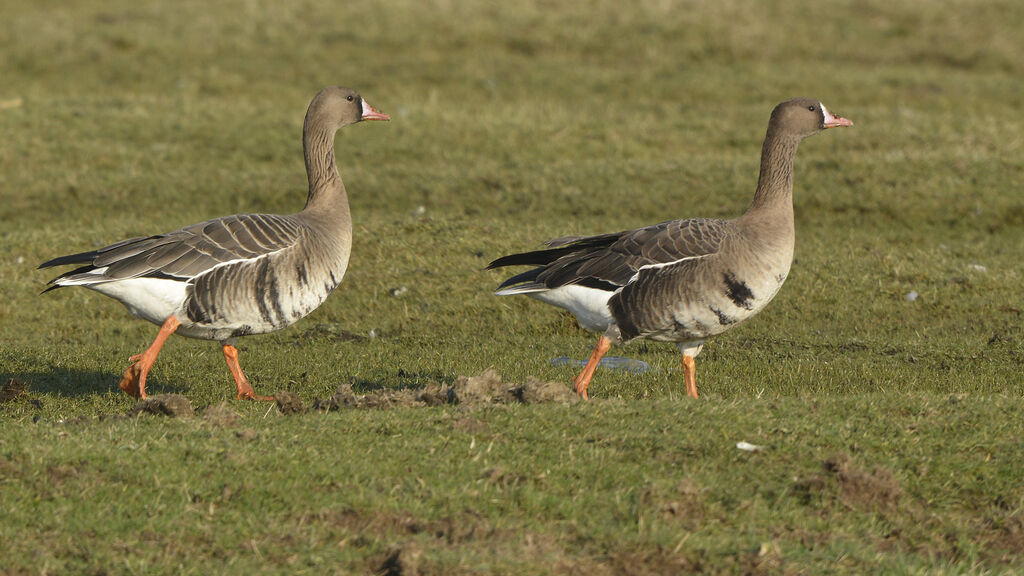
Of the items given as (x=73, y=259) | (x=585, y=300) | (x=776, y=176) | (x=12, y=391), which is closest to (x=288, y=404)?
(x=73, y=259)

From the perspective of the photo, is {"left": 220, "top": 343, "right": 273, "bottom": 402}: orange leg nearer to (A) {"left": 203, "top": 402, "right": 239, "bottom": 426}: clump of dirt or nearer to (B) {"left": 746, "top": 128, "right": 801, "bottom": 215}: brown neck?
(A) {"left": 203, "top": 402, "right": 239, "bottom": 426}: clump of dirt

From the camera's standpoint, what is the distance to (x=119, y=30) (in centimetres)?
3025

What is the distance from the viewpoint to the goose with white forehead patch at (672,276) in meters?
9.80

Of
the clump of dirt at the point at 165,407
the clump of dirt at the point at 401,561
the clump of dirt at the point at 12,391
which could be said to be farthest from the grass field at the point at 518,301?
the clump of dirt at the point at 12,391

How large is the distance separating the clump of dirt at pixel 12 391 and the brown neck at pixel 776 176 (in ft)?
22.1

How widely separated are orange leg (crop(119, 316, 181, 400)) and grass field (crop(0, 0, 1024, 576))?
0.24 meters

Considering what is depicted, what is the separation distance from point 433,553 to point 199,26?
27382 millimetres

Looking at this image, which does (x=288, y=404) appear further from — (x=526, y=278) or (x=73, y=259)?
(x=526, y=278)

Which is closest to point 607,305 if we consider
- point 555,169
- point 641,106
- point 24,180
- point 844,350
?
point 844,350

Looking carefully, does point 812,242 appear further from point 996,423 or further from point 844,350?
point 996,423

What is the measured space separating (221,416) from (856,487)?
4.38 metres

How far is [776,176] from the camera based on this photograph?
10742 mm

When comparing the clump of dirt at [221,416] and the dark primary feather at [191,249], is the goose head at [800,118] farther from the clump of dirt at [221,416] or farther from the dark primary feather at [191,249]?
the clump of dirt at [221,416]

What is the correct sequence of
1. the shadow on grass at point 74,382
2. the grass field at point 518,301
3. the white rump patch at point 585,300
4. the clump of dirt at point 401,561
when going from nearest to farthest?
the clump of dirt at point 401,561
the grass field at point 518,301
the white rump patch at point 585,300
the shadow on grass at point 74,382
